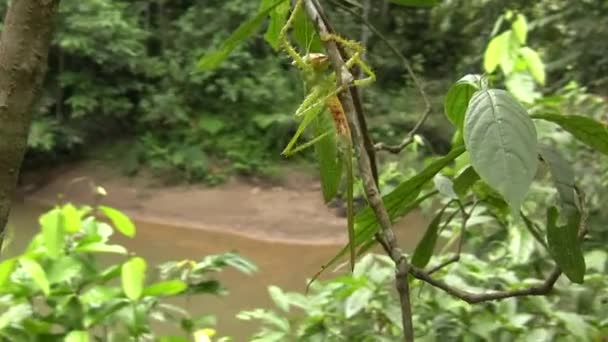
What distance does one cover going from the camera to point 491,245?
1139mm

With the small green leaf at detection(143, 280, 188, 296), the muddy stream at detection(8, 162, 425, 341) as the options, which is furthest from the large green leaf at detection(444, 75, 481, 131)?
the muddy stream at detection(8, 162, 425, 341)

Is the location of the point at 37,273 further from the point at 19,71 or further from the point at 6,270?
the point at 19,71

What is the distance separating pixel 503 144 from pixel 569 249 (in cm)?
17

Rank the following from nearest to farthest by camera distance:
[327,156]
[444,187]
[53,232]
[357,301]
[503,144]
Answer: [503,144] → [327,156] → [444,187] → [53,232] → [357,301]

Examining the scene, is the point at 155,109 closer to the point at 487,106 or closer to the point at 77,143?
the point at 77,143

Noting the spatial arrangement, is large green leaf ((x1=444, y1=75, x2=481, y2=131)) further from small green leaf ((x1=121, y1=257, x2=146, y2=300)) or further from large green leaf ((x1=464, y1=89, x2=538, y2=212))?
small green leaf ((x1=121, y1=257, x2=146, y2=300))

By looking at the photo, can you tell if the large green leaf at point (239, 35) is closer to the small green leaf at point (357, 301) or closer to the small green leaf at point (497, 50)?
the small green leaf at point (357, 301)

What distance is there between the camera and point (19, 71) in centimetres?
53

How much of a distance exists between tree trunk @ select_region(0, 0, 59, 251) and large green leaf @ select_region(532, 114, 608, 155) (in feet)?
1.11

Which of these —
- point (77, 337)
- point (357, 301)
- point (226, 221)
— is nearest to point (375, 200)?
point (77, 337)

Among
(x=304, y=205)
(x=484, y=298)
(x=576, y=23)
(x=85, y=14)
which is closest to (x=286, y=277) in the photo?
(x=304, y=205)

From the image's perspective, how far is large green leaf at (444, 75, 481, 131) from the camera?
425 mm

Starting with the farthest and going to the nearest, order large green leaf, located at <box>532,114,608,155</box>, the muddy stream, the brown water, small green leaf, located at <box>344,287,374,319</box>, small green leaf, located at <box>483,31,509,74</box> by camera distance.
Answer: the muddy stream → the brown water → small green leaf, located at <box>483,31,509,74</box> → small green leaf, located at <box>344,287,374,319</box> → large green leaf, located at <box>532,114,608,155</box>

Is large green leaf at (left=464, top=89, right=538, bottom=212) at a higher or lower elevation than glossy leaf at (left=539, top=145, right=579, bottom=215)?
higher
